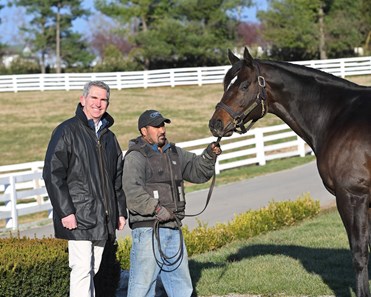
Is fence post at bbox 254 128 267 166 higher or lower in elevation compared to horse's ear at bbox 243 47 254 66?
lower

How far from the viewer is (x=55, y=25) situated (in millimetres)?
66625

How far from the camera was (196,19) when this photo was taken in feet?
194

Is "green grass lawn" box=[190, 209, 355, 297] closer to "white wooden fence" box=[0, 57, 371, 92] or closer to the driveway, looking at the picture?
the driveway

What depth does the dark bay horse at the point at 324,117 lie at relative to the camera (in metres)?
6.20

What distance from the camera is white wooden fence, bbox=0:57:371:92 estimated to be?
44281mm

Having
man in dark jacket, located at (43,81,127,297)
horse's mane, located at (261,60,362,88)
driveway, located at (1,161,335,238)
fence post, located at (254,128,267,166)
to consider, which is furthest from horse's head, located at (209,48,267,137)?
fence post, located at (254,128,267,166)

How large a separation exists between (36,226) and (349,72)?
108 ft

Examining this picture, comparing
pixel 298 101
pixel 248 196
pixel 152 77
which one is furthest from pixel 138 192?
pixel 152 77

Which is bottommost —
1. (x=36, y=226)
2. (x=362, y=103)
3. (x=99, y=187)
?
(x=36, y=226)

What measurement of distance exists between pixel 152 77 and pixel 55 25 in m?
22.9

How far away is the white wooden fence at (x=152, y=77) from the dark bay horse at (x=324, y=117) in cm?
3731

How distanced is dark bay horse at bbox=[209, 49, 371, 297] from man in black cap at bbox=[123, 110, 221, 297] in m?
0.56

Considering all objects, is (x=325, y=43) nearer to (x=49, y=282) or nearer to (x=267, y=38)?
(x=267, y=38)

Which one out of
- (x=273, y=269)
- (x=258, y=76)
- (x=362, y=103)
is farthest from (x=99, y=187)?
(x=273, y=269)
